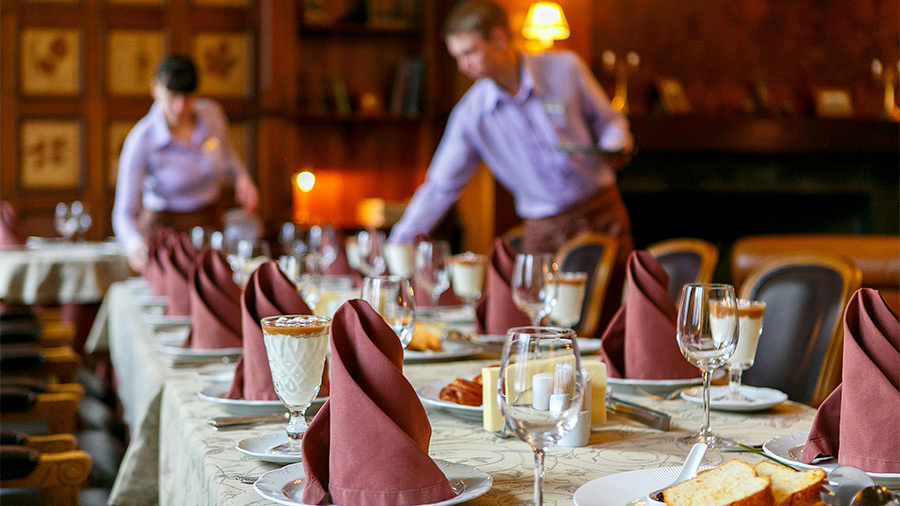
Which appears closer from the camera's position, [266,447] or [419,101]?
[266,447]

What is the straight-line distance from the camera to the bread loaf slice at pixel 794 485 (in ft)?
2.59

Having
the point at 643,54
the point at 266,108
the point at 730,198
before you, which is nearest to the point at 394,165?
the point at 266,108

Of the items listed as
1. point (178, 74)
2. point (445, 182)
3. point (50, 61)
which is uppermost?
point (50, 61)

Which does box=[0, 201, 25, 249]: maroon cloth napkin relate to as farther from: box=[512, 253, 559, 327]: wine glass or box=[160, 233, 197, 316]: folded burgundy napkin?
box=[512, 253, 559, 327]: wine glass

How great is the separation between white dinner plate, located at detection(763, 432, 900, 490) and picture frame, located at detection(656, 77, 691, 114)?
18.3 ft

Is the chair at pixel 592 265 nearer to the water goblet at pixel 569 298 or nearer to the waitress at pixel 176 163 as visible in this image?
the water goblet at pixel 569 298

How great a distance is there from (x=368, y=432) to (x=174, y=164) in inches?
139

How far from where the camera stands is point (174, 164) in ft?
13.7

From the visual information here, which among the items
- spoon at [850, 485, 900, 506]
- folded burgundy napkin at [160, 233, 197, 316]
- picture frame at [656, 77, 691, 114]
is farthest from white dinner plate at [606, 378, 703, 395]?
picture frame at [656, 77, 691, 114]

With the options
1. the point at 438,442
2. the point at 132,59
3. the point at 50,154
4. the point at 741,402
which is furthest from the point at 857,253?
the point at 50,154

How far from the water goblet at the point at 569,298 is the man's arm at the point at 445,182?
153cm

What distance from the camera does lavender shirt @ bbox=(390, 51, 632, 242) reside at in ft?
11.1

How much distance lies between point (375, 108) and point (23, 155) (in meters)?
2.15

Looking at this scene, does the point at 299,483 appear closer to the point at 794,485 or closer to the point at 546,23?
the point at 794,485
